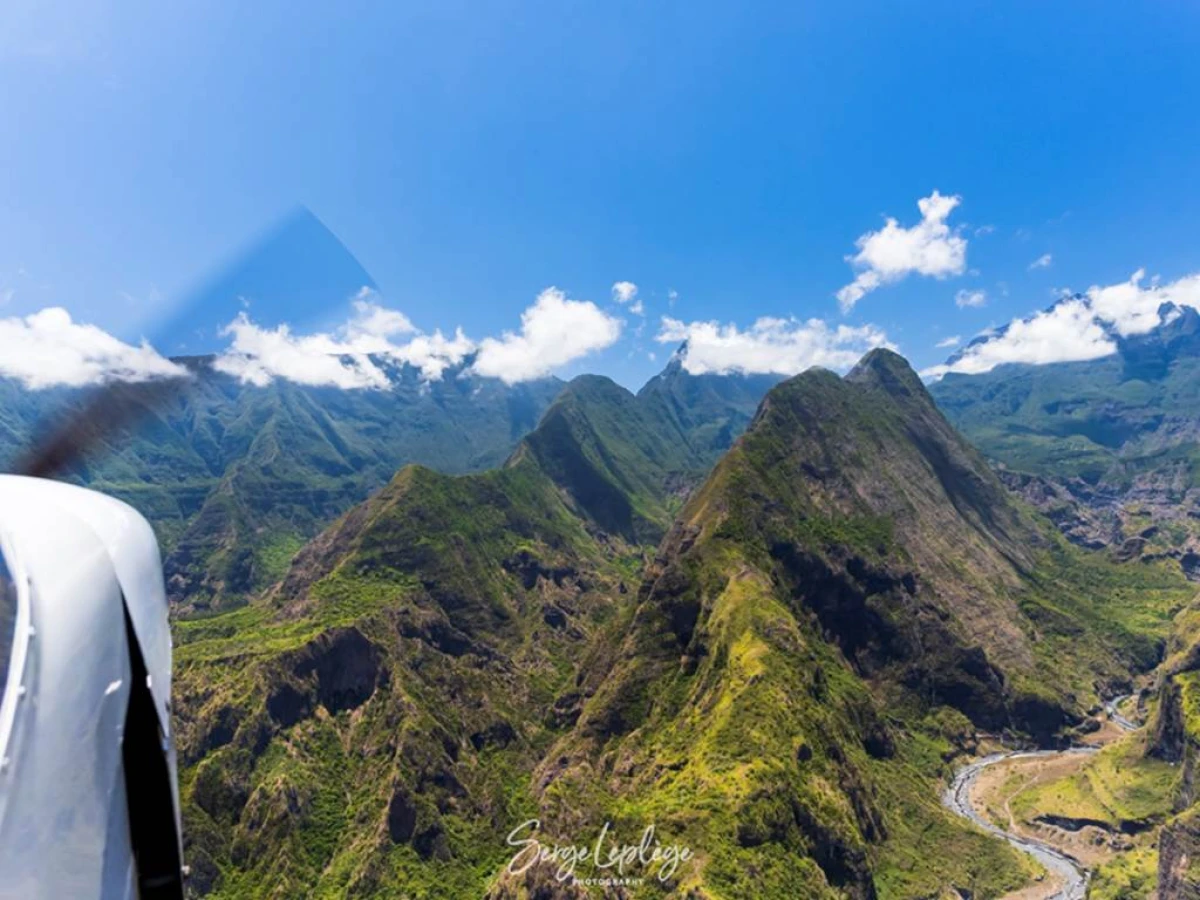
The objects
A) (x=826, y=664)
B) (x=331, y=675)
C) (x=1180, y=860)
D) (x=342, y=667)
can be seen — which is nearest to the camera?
Answer: (x=1180, y=860)

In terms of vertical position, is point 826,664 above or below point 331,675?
below

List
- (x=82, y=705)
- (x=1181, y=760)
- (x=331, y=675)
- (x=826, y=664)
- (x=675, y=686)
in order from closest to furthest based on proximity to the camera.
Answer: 1. (x=82, y=705)
2. (x=1181, y=760)
3. (x=675, y=686)
4. (x=331, y=675)
5. (x=826, y=664)

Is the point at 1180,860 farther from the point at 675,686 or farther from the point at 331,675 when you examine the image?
the point at 331,675

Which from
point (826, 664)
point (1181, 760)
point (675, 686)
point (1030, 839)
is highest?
point (675, 686)

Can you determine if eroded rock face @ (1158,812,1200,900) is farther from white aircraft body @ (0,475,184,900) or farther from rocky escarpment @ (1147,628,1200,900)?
white aircraft body @ (0,475,184,900)

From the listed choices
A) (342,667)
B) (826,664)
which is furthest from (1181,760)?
(342,667)

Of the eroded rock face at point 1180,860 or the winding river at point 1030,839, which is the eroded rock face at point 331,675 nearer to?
the winding river at point 1030,839

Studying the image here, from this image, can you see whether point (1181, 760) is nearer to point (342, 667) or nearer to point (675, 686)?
point (675, 686)

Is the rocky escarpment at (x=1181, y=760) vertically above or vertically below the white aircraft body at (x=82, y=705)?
below

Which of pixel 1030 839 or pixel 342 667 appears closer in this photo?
pixel 1030 839

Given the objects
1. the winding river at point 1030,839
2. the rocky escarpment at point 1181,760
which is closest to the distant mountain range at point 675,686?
the winding river at point 1030,839
